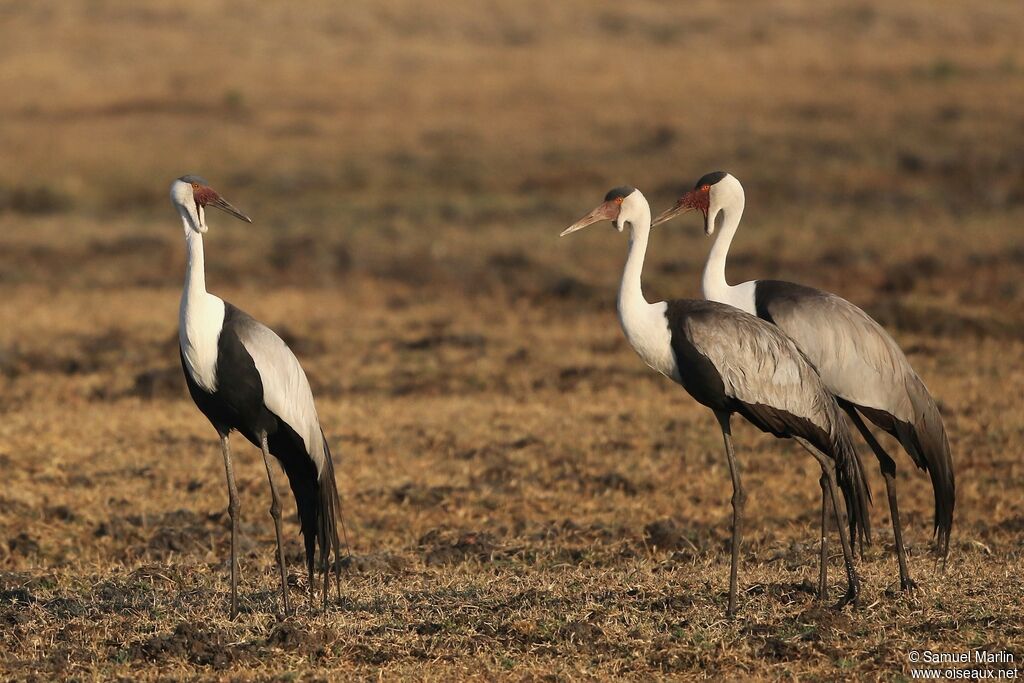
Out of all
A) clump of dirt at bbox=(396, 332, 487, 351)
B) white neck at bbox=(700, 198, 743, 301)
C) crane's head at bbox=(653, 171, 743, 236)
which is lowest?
clump of dirt at bbox=(396, 332, 487, 351)

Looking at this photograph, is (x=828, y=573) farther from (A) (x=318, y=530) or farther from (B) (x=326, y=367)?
(B) (x=326, y=367)

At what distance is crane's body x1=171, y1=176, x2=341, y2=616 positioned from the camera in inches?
224

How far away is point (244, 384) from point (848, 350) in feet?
8.36

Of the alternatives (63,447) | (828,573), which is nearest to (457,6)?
(63,447)

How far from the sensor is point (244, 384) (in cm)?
570

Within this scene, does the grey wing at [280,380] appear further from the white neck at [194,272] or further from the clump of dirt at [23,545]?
the clump of dirt at [23,545]

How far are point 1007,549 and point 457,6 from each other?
1199 inches

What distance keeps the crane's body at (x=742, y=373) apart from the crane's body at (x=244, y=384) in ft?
4.48

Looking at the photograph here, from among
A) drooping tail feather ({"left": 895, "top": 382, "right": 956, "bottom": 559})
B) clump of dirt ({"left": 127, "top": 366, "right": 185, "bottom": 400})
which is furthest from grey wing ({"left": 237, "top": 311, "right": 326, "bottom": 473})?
clump of dirt ({"left": 127, "top": 366, "right": 185, "bottom": 400})

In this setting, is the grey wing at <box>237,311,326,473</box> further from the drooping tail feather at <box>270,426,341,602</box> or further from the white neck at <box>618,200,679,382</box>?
the white neck at <box>618,200,679,382</box>

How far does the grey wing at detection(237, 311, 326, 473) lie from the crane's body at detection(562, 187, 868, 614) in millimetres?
1324

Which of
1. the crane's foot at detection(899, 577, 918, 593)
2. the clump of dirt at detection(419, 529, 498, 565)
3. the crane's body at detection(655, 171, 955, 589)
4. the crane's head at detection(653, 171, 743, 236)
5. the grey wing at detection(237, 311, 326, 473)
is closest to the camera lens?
the grey wing at detection(237, 311, 326, 473)

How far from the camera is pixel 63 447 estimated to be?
8664 mm

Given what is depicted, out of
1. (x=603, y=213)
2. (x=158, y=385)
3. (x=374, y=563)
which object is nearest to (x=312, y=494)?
(x=374, y=563)
